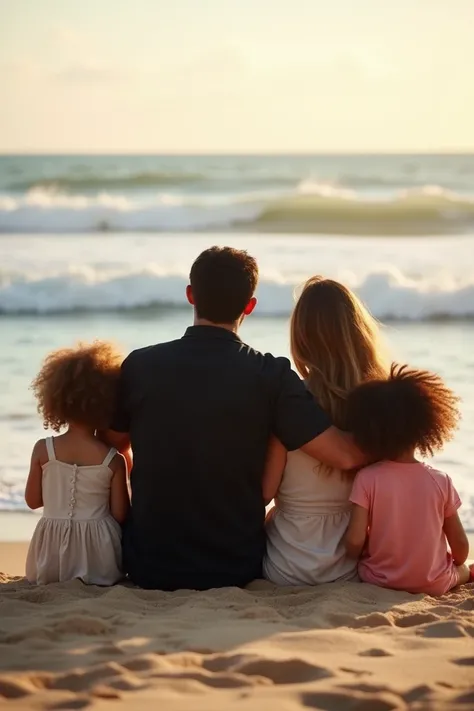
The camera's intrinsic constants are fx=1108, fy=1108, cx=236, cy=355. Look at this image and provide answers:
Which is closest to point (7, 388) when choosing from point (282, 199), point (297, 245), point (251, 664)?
point (251, 664)

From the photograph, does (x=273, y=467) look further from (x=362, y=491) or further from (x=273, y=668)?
(x=273, y=668)

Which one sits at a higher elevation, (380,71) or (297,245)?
(380,71)

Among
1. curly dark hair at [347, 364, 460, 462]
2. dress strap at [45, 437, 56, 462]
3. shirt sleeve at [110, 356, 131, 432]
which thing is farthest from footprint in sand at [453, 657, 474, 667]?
dress strap at [45, 437, 56, 462]

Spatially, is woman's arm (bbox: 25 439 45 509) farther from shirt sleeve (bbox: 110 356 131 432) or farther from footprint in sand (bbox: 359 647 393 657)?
footprint in sand (bbox: 359 647 393 657)

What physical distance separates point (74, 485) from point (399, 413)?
43.5 inches

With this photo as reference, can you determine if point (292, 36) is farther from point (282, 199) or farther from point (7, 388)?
point (7, 388)

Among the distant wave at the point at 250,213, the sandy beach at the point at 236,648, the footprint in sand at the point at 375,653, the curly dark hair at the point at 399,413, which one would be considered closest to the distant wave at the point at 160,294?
the distant wave at the point at 250,213

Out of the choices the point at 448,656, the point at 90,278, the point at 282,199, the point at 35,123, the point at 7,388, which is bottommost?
the point at 448,656

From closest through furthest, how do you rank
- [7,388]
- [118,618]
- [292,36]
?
[118,618] → [7,388] → [292,36]

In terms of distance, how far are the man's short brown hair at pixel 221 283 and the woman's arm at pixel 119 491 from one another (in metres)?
0.60

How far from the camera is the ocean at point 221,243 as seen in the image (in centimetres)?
855

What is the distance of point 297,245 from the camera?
16.6m

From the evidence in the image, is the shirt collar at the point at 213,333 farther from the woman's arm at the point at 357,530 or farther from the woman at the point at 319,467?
the woman's arm at the point at 357,530

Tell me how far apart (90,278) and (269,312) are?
8.71ft
